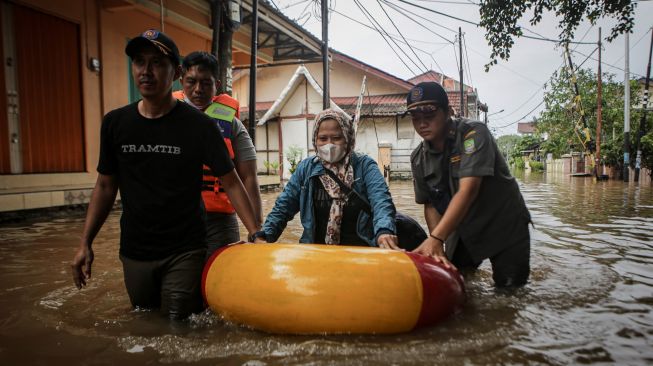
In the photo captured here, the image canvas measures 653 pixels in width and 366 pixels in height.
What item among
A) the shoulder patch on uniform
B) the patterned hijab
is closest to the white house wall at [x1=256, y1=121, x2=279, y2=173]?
the patterned hijab

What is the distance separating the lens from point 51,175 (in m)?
7.05

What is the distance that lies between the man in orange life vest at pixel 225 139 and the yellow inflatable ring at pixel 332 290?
0.71 m

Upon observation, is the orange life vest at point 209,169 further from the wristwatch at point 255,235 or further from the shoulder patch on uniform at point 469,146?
the shoulder patch on uniform at point 469,146

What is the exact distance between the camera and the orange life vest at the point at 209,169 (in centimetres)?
319

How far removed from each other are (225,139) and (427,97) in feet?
4.89

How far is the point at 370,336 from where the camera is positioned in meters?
2.35

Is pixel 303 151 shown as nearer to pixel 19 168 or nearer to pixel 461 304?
pixel 19 168

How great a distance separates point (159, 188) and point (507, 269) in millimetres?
2467

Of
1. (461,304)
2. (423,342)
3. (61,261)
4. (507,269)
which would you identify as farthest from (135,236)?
(507,269)

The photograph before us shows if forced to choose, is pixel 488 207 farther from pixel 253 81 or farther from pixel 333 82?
pixel 333 82

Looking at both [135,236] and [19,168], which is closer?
[135,236]

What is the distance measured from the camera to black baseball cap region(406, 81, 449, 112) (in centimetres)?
301

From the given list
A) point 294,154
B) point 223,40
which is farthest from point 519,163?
point 223,40

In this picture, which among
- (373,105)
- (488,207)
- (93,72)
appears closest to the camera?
(488,207)
